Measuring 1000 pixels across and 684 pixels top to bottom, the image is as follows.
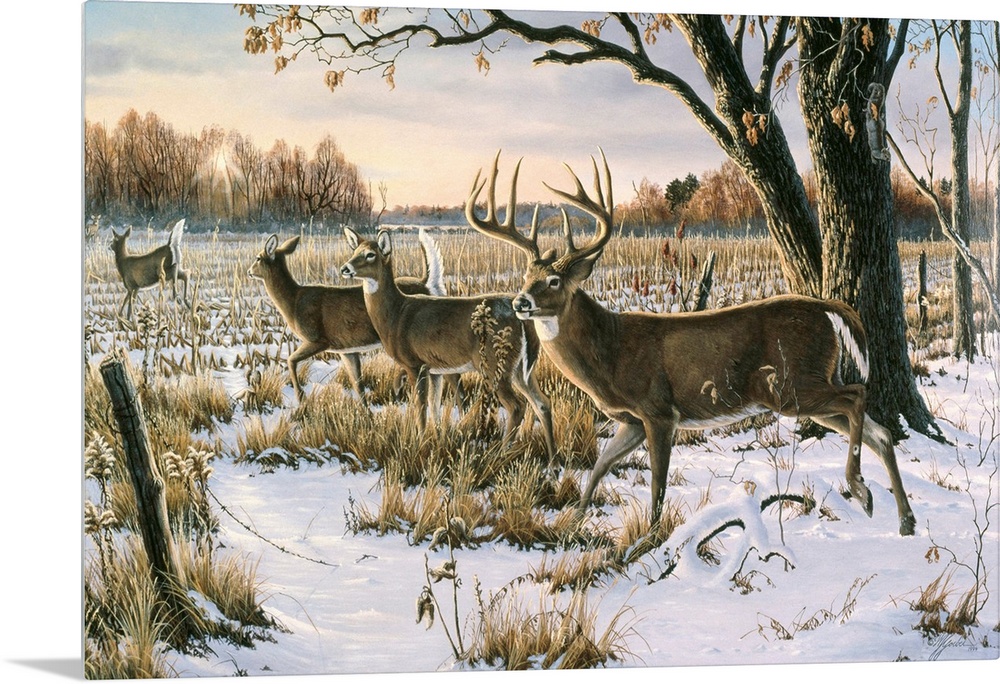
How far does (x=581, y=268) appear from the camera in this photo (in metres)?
6.02

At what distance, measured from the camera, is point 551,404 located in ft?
19.9

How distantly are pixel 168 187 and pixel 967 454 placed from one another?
4.13 m

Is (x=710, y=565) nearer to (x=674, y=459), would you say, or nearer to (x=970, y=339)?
(x=674, y=459)

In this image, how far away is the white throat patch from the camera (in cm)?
598

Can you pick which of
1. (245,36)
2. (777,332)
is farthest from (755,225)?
(245,36)

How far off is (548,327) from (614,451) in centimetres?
67

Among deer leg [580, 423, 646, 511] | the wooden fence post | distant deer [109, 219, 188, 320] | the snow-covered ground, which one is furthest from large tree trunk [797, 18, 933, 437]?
the wooden fence post

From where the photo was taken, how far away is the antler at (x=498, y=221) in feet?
19.7

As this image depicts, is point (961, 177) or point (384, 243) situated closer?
point (384, 243)

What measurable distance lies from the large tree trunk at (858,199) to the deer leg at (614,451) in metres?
1.21

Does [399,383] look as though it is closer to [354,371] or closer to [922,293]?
[354,371]

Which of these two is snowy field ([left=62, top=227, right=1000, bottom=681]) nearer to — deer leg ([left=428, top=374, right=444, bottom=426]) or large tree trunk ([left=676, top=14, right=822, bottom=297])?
deer leg ([left=428, top=374, right=444, bottom=426])

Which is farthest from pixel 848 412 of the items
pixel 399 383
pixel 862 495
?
pixel 399 383

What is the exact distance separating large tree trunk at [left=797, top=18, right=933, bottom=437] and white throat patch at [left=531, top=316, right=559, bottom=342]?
4.60ft
